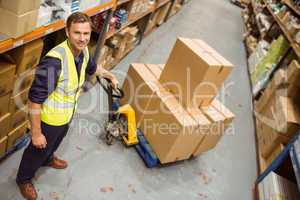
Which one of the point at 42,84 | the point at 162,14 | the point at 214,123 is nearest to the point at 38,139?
the point at 42,84

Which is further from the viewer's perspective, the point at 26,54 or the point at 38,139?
the point at 26,54

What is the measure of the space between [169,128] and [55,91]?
130 cm

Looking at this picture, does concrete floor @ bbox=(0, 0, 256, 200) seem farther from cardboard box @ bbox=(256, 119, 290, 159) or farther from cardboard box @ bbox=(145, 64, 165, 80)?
cardboard box @ bbox=(145, 64, 165, 80)

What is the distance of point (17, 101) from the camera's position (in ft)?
7.65

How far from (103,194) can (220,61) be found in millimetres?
1582

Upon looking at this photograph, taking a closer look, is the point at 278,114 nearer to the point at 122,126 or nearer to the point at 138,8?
the point at 122,126

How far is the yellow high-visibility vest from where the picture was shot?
1.83 metres

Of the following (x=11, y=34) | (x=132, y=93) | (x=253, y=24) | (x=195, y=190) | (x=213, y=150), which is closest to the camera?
(x=11, y=34)

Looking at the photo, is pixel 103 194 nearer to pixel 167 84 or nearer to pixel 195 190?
pixel 195 190

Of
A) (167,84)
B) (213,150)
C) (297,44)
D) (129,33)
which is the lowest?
(213,150)

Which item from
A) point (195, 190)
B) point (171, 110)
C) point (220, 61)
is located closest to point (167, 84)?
point (171, 110)

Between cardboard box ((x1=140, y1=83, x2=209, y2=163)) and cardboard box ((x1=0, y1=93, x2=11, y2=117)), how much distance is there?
1.37 metres

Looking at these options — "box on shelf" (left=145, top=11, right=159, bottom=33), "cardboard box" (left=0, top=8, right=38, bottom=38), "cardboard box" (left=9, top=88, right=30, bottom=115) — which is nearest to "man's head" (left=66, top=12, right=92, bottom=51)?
"cardboard box" (left=0, top=8, right=38, bottom=38)

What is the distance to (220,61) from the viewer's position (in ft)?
9.26
